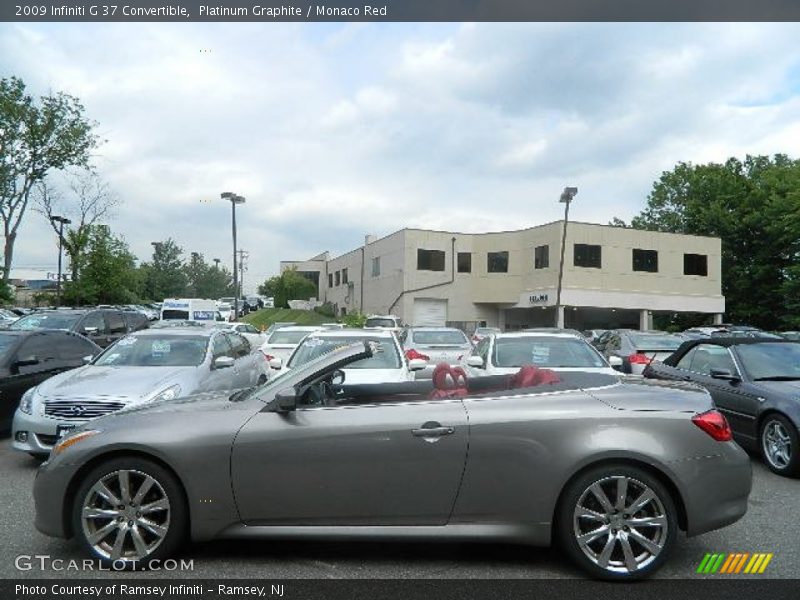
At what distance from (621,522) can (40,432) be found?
5.47m

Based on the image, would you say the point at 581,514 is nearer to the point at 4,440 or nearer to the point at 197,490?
the point at 197,490

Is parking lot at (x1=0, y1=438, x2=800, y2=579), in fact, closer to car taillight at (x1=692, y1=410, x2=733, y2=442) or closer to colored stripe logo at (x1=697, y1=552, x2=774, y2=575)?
colored stripe logo at (x1=697, y1=552, x2=774, y2=575)

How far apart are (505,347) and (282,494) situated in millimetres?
5803

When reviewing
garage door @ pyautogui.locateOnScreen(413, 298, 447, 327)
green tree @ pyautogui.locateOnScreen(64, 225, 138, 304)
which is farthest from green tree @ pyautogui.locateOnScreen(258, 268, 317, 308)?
green tree @ pyautogui.locateOnScreen(64, 225, 138, 304)

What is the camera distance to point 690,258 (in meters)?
44.9

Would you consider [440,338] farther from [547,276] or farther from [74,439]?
[547,276]

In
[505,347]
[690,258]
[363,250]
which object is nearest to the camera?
[505,347]

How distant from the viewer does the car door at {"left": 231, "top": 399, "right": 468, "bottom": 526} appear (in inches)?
153

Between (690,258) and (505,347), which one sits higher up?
(690,258)

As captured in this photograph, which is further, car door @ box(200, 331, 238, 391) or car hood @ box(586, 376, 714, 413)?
car door @ box(200, 331, 238, 391)

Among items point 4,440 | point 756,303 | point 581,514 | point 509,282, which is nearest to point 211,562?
point 581,514

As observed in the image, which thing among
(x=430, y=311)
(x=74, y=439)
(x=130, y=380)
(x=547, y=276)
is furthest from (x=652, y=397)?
(x=430, y=311)

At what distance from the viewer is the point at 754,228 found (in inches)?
1993

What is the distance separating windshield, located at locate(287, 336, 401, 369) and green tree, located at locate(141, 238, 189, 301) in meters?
76.5
